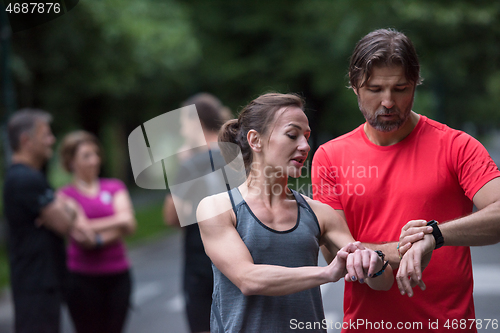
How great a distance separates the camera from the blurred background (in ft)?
17.2

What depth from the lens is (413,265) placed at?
1.86m

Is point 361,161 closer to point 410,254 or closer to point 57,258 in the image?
point 410,254

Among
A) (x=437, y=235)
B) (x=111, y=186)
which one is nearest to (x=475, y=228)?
(x=437, y=235)

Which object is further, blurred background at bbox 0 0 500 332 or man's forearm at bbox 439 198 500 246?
blurred background at bbox 0 0 500 332

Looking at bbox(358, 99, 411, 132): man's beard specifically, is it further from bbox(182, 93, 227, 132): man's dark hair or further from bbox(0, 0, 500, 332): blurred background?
bbox(182, 93, 227, 132): man's dark hair

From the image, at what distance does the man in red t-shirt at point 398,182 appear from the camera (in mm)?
2064

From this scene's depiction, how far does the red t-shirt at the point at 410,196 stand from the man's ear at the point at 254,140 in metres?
0.35

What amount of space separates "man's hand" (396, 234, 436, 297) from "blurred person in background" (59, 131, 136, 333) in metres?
2.90

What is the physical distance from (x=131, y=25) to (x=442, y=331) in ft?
35.1

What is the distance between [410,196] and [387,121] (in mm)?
301

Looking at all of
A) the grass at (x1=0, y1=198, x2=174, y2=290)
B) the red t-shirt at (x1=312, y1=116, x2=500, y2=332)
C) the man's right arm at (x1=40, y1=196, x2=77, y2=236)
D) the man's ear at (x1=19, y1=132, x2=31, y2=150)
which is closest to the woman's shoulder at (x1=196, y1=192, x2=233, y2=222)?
the red t-shirt at (x1=312, y1=116, x2=500, y2=332)

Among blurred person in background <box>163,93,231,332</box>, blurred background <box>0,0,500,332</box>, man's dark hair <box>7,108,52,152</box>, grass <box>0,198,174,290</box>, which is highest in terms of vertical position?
blurred background <box>0,0,500,332</box>

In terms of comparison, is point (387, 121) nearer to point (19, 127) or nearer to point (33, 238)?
point (33, 238)

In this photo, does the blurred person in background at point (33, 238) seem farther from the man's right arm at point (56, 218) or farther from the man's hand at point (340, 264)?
the man's hand at point (340, 264)
